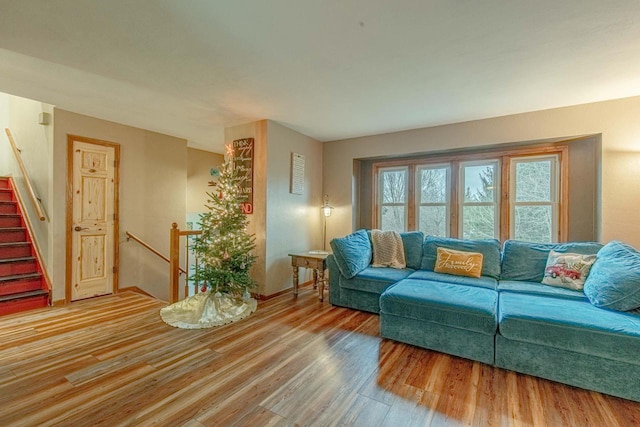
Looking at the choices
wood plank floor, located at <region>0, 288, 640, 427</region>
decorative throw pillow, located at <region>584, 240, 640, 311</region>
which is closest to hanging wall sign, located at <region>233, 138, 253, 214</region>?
wood plank floor, located at <region>0, 288, 640, 427</region>

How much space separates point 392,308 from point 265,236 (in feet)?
6.53

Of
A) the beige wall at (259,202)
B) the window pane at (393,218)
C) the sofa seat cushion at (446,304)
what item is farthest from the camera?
the window pane at (393,218)

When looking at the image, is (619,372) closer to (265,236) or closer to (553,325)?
(553,325)

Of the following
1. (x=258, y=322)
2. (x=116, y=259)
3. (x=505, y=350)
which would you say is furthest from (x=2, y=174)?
(x=505, y=350)

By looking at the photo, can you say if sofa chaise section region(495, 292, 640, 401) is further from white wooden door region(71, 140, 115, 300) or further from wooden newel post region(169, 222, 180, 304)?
white wooden door region(71, 140, 115, 300)

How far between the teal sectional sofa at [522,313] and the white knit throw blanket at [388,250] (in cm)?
30

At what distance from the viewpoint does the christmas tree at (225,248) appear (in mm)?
3408

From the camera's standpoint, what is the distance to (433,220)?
14.5ft

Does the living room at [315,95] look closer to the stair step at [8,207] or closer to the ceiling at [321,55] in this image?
the ceiling at [321,55]

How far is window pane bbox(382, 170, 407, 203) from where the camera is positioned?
4686 millimetres

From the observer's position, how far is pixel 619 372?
1.92 m

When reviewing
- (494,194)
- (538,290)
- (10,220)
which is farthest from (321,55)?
(10,220)

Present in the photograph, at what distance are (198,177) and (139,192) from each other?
146 cm

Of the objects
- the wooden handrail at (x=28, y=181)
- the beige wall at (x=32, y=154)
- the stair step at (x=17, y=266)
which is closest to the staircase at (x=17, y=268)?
the stair step at (x=17, y=266)
